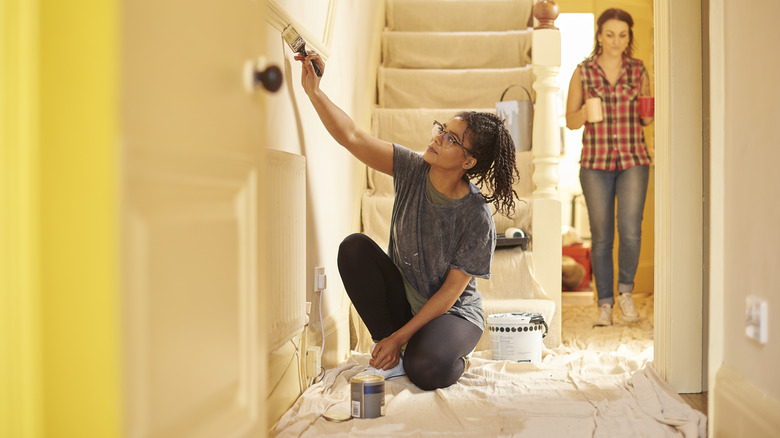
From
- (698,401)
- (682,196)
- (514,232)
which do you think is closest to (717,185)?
(682,196)

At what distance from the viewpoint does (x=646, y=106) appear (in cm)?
321

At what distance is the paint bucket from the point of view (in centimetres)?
250

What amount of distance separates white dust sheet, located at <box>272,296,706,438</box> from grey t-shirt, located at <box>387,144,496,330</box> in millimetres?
258

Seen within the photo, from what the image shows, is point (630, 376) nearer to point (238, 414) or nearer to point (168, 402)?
point (238, 414)

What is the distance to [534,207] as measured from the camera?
3.06m

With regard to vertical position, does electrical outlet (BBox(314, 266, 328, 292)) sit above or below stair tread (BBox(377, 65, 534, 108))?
below

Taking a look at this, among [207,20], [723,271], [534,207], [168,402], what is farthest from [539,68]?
[168,402]

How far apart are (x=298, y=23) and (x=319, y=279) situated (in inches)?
31.1

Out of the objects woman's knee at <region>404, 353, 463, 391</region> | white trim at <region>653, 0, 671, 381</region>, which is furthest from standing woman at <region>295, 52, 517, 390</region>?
white trim at <region>653, 0, 671, 381</region>

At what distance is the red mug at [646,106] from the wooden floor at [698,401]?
4.70ft

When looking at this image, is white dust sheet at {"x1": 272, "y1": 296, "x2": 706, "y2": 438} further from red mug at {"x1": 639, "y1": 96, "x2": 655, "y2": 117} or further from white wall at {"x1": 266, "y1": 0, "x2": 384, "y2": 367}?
red mug at {"x1": 639, "y1": 96, "x2": 655, "y2": 117}

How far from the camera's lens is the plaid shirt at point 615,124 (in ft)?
10.4

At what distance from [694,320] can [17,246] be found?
6.51 feet

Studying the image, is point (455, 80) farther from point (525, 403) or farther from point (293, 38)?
point (525, 403)
